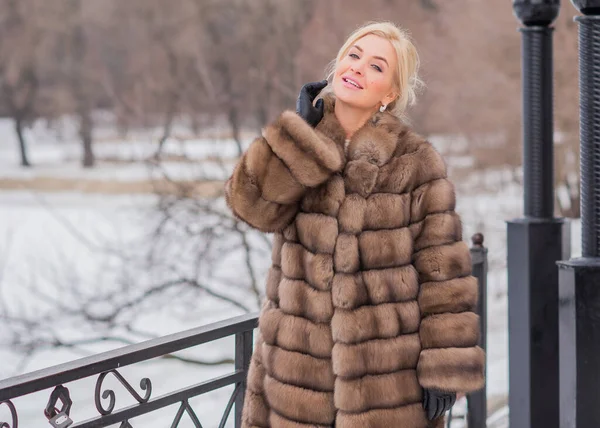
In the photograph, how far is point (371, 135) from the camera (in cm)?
220

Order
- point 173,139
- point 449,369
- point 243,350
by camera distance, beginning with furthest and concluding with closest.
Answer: point 173,139, point 243,350, point 449,369

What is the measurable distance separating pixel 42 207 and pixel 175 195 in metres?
2.55

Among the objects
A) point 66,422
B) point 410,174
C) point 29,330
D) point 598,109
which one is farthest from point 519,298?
point 29,330

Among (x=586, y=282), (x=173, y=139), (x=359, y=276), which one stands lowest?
(x=586, y=282)

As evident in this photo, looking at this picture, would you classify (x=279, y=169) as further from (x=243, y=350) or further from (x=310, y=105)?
(x=243, y=350)

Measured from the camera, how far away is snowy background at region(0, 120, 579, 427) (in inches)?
482

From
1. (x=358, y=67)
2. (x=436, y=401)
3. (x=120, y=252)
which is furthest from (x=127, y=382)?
(x=120, y=252)

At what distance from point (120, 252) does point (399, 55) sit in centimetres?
1081

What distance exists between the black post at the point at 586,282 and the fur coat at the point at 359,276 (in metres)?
1.29

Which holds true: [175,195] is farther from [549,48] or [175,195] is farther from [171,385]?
[549,48]

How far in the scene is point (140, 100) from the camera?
1280 centimetres

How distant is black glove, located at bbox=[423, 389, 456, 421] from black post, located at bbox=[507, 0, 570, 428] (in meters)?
1.86

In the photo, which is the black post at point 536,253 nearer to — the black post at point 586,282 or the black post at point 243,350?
the black post at point 586,282

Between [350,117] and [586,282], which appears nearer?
[350,117]
